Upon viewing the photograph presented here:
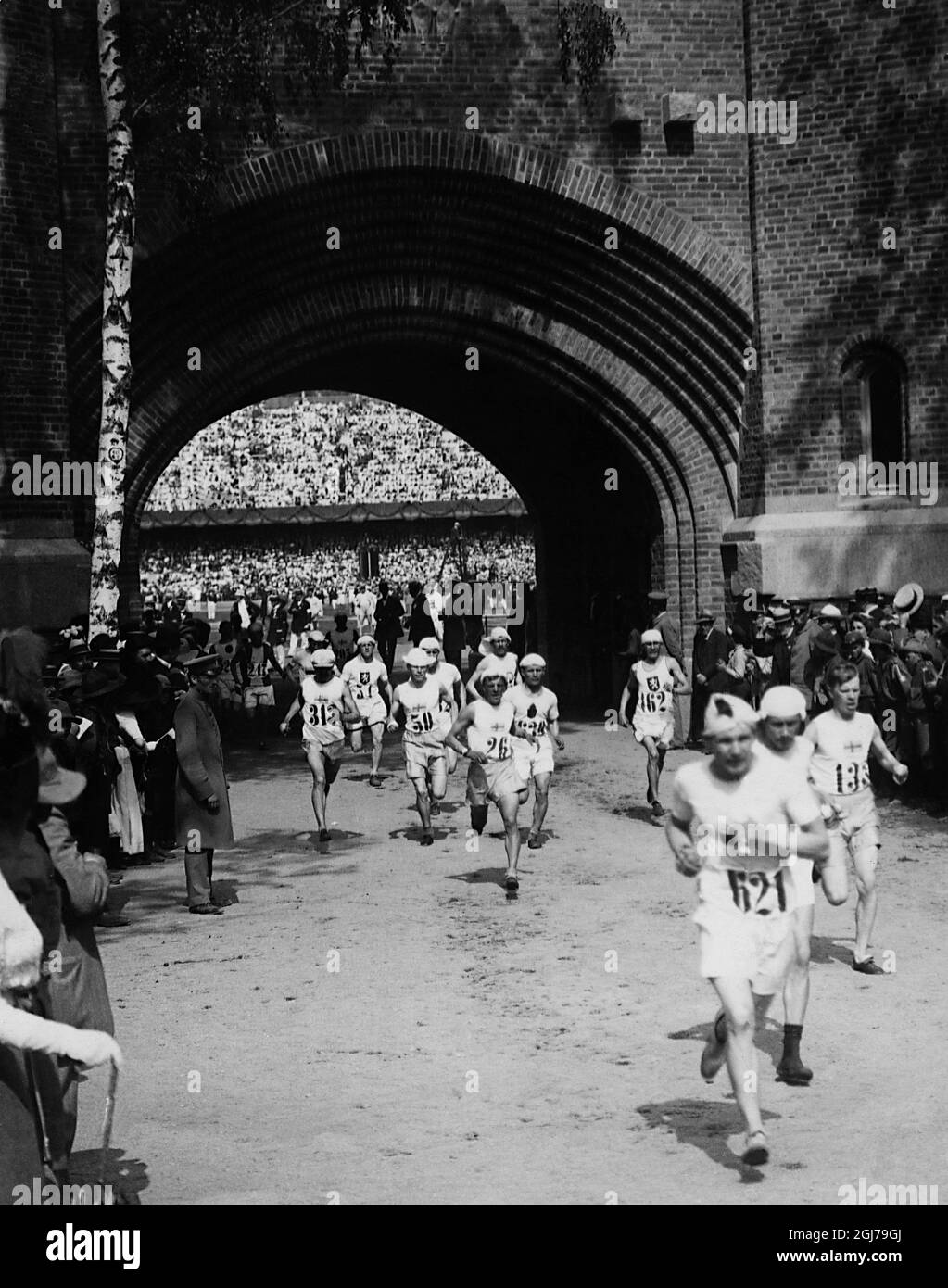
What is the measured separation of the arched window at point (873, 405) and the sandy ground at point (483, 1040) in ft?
23.5

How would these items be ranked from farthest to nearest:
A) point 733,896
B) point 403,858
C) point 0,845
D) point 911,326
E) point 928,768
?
point 911,326, point 928,768, point 403,858, point 733,896, point 0,845

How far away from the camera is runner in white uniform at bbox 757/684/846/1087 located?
7.37 m

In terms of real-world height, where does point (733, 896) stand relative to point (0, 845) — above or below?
below

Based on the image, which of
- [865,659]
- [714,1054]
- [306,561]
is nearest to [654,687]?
[865,659]

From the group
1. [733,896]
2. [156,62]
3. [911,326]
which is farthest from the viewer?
[911,326]

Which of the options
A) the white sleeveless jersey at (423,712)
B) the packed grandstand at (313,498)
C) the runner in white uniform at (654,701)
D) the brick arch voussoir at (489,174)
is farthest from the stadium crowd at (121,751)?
the packed grandstand at (313,498)

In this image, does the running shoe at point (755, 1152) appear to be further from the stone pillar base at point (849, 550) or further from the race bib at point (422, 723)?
the stone pillar base at point (849, 550)

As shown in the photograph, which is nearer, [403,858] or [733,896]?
[733,896]

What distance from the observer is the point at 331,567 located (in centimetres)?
5853

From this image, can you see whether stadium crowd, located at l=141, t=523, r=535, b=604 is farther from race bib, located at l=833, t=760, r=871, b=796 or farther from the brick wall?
race bib, located at l=833, t=760, r=871, b=796

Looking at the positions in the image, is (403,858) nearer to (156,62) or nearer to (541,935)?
(541,935)

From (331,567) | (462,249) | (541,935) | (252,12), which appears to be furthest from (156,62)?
(331,567)

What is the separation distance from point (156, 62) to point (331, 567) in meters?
42.3

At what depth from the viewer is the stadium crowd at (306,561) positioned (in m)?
57.3
